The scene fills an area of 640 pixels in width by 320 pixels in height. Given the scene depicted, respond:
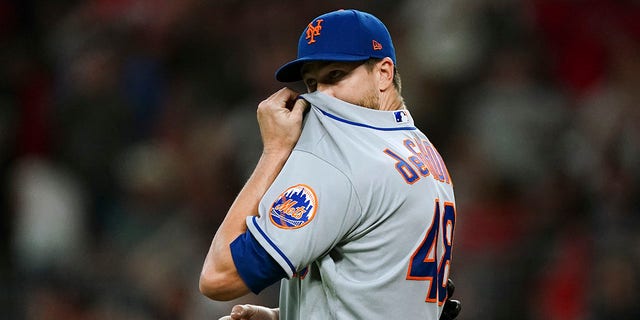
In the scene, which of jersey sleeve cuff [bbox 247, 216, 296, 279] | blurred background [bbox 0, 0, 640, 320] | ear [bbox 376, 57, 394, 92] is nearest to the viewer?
jersey sleeve cuff [bbox 247, 216, 296, 279]

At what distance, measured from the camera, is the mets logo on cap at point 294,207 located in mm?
2453

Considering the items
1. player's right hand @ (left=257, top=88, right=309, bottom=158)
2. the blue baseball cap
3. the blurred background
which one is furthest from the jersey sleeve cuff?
the blurred background

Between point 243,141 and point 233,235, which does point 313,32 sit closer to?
point 233,235

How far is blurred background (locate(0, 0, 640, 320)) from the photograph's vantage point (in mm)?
5816

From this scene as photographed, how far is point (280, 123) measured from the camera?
2.72 metres

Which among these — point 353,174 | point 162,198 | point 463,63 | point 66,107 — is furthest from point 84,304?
point 353,174

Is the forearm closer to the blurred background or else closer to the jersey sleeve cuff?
the jersey sleeve cuff

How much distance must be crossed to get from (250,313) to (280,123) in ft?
2.12

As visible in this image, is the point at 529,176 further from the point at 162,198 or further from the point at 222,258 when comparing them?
the point at 222,258

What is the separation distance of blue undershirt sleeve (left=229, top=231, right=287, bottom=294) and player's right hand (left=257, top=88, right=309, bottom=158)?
0.33 metres

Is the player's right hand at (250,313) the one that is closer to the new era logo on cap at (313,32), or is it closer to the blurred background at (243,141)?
the new era logo on cap at (313,32)

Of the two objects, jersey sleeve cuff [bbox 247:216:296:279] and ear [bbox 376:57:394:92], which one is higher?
ear [bbox 376:57:394:92]

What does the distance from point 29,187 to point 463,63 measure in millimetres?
3531

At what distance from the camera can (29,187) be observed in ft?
23.1
